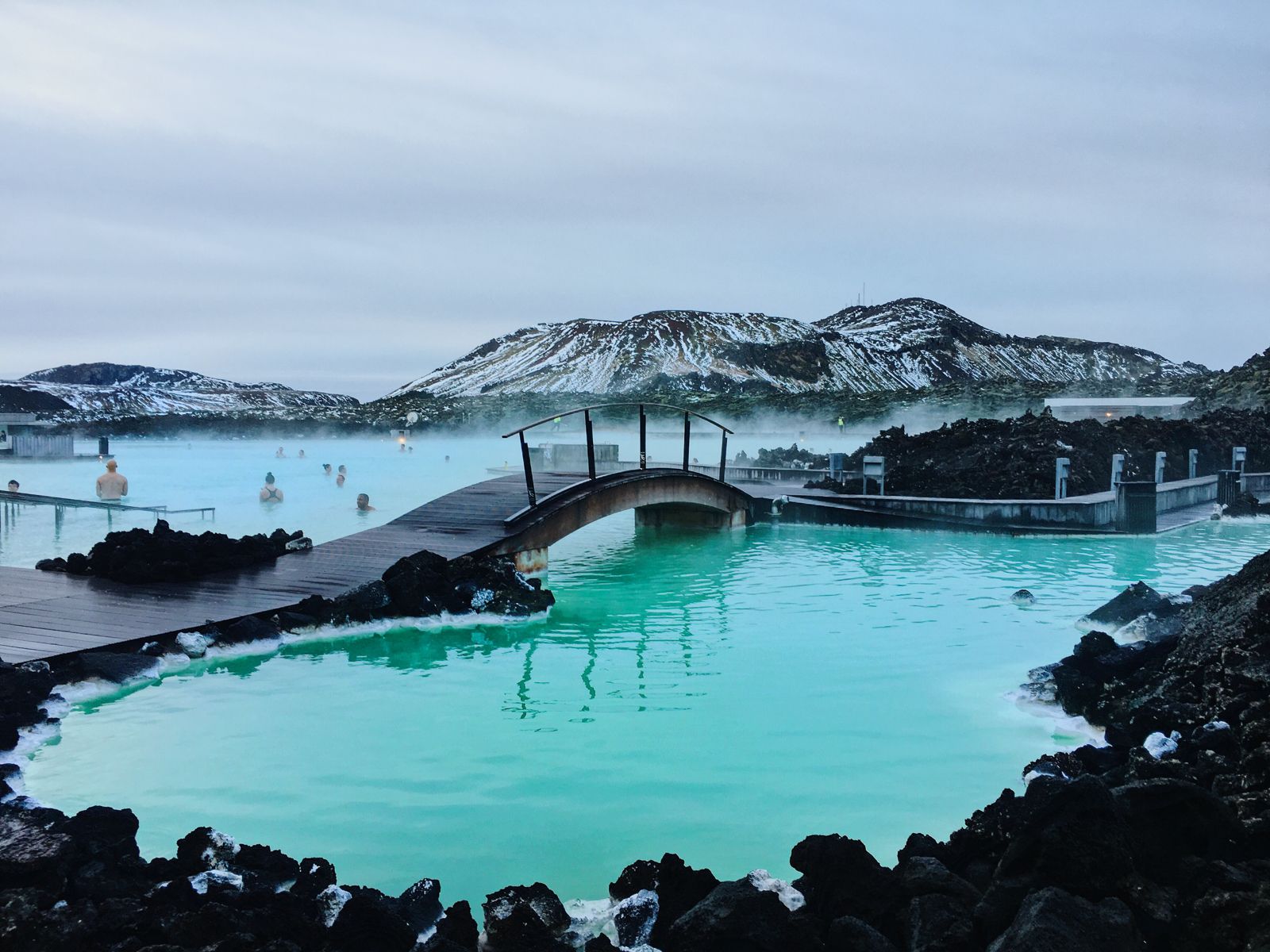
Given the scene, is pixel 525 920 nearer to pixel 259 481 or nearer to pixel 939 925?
pixel 939 925

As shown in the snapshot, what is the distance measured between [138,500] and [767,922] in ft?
95.6

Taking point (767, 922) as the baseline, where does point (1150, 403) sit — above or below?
above

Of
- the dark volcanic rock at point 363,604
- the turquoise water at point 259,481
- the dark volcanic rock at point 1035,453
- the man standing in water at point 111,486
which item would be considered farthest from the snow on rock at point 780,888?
the man standing in water at point 111,486

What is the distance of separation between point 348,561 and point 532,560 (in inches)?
78.6

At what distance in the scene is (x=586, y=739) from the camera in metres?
5.82

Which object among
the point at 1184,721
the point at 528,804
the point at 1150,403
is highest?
the point at 1150,403

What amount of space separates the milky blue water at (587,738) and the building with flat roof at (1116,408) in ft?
135

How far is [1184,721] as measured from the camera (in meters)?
4.91

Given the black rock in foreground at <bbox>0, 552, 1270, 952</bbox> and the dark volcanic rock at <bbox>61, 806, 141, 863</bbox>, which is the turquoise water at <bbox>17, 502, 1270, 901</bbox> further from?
the black rock in foreground at <bbox>0, 552, 1270, 952</bbox>

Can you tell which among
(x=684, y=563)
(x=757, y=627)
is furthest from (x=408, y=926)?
(x=684, y=563)

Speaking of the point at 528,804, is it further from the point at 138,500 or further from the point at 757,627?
the point at 138,500

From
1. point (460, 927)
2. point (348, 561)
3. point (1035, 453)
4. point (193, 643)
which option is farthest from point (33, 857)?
point (1035, 453)

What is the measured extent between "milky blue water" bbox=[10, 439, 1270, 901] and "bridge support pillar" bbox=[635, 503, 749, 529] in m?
5.10

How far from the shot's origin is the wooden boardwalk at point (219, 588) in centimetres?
671
